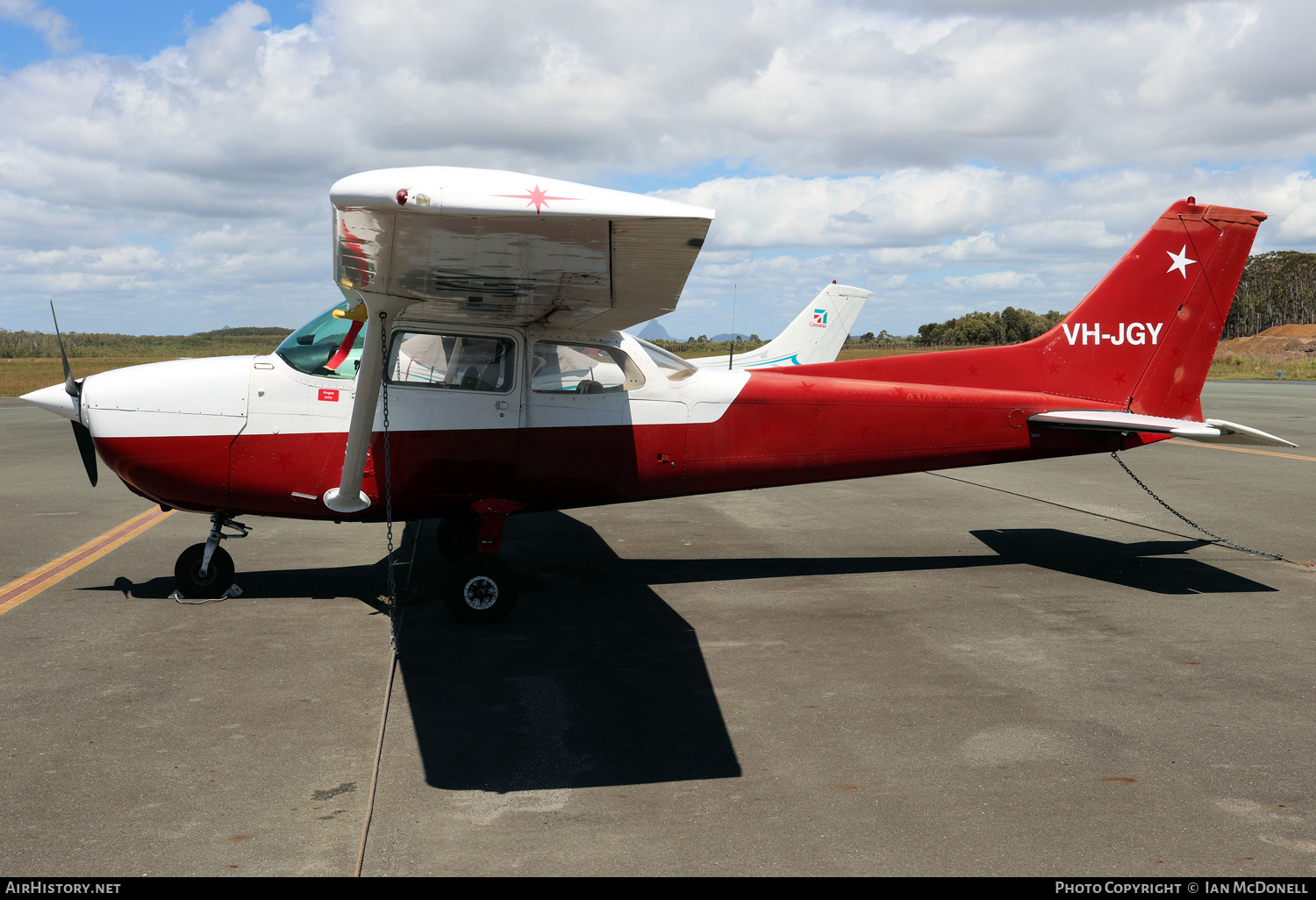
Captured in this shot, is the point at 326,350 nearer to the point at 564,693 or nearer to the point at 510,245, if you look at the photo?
the point at 510,245

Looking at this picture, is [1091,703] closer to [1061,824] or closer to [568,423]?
[1061,824]

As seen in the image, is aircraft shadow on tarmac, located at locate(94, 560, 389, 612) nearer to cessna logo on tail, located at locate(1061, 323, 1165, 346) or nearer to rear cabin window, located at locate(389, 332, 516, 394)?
rear cabin window, located at locate(389, 332, 516, 394)

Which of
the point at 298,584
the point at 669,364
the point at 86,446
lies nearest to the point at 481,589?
the point at 298,584

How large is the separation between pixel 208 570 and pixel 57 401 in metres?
1.52

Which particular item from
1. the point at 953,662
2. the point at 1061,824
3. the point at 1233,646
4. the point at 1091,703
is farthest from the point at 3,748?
the point at 1233,646

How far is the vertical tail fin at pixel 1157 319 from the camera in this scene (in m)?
7.54

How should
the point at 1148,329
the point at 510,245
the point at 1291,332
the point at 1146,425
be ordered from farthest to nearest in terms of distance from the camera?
the point at 1291,332, the point at 1148,329, the point at 1146,425, the point at 510,245

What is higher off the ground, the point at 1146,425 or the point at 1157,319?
the point at 1157,319

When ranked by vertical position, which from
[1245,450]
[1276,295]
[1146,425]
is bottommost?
[1245,450]

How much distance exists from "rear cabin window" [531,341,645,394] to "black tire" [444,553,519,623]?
132cm

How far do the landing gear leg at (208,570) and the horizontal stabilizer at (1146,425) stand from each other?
626 centimetres

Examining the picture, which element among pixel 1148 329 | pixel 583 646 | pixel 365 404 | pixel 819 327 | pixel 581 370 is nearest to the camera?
pixel 583 646

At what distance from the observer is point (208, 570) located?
6.28 metres

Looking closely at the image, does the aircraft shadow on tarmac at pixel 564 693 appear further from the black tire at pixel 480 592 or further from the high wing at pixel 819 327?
the high wing at pixel 819 327
